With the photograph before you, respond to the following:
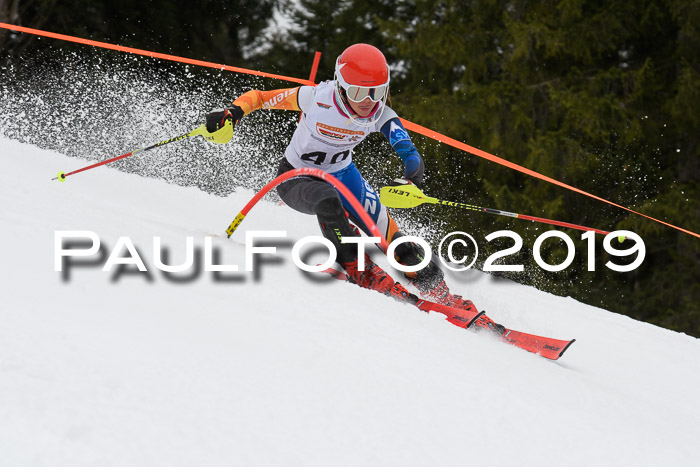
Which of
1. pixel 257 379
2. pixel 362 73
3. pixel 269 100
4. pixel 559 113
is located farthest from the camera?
pixel 559 113

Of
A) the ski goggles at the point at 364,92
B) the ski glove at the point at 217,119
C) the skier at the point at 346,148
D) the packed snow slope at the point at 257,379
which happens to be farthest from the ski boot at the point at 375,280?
the ski glove at the point at 217,119

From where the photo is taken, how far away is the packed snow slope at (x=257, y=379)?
1.47m

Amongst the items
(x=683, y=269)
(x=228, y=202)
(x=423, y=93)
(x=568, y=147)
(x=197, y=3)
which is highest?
(x=197, y=3)

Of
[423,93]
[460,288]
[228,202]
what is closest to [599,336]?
Result: [460,288]

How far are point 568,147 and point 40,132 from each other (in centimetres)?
673

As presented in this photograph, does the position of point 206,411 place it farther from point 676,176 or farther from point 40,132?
point 676,176

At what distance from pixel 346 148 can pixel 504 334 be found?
139cm

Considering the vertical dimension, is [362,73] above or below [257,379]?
above

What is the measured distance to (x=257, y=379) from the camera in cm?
181

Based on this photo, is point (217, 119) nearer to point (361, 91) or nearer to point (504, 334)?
point (361, 91)

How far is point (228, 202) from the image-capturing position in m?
5.85

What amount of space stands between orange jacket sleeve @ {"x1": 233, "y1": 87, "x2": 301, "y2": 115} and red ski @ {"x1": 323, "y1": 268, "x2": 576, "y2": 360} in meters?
1.37

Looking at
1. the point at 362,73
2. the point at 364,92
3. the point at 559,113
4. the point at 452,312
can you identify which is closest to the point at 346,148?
the point at 364,92

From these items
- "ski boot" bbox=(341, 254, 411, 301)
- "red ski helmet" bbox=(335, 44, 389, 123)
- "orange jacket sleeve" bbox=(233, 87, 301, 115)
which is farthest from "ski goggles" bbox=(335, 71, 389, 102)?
"ski boot" bbox=(341, 254, 411, 301)
